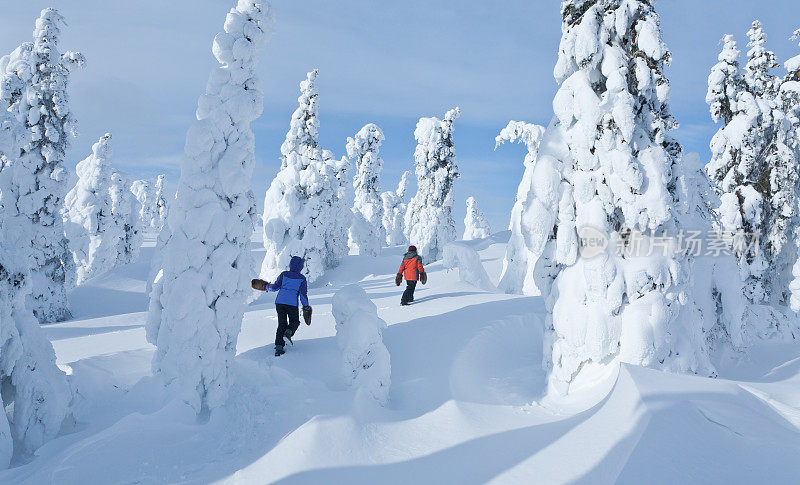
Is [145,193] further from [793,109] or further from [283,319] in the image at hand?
[793,109]

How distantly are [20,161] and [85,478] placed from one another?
49.8 feet

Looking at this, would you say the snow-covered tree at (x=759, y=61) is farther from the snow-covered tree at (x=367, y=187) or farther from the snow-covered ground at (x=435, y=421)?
the snow-covered tree at (x=367, y=187)


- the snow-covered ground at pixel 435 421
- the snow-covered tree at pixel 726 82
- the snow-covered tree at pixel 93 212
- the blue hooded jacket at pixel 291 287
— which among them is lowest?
the snow-covered ground at pixel 435 421

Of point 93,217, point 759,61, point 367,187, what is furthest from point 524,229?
point 367,187

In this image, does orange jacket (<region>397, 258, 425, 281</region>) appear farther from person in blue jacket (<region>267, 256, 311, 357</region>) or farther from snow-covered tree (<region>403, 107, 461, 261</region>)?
snow-covered tree (<region>403, 107, 461, 261</region>)

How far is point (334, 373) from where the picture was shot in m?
7.31

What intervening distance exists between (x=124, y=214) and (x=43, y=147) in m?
17.0

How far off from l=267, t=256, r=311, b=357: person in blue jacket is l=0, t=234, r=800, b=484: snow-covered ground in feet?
1.18

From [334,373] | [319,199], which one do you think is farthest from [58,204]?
[334,373]

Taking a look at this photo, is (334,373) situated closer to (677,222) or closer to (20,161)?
(677,222)

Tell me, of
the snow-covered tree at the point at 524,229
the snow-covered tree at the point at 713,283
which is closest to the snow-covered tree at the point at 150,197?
the snow-covered tree at the point at 524,229

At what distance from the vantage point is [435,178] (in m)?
31.2

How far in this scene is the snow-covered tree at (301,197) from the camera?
23.5 m

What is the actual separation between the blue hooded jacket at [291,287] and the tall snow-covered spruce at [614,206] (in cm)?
417
